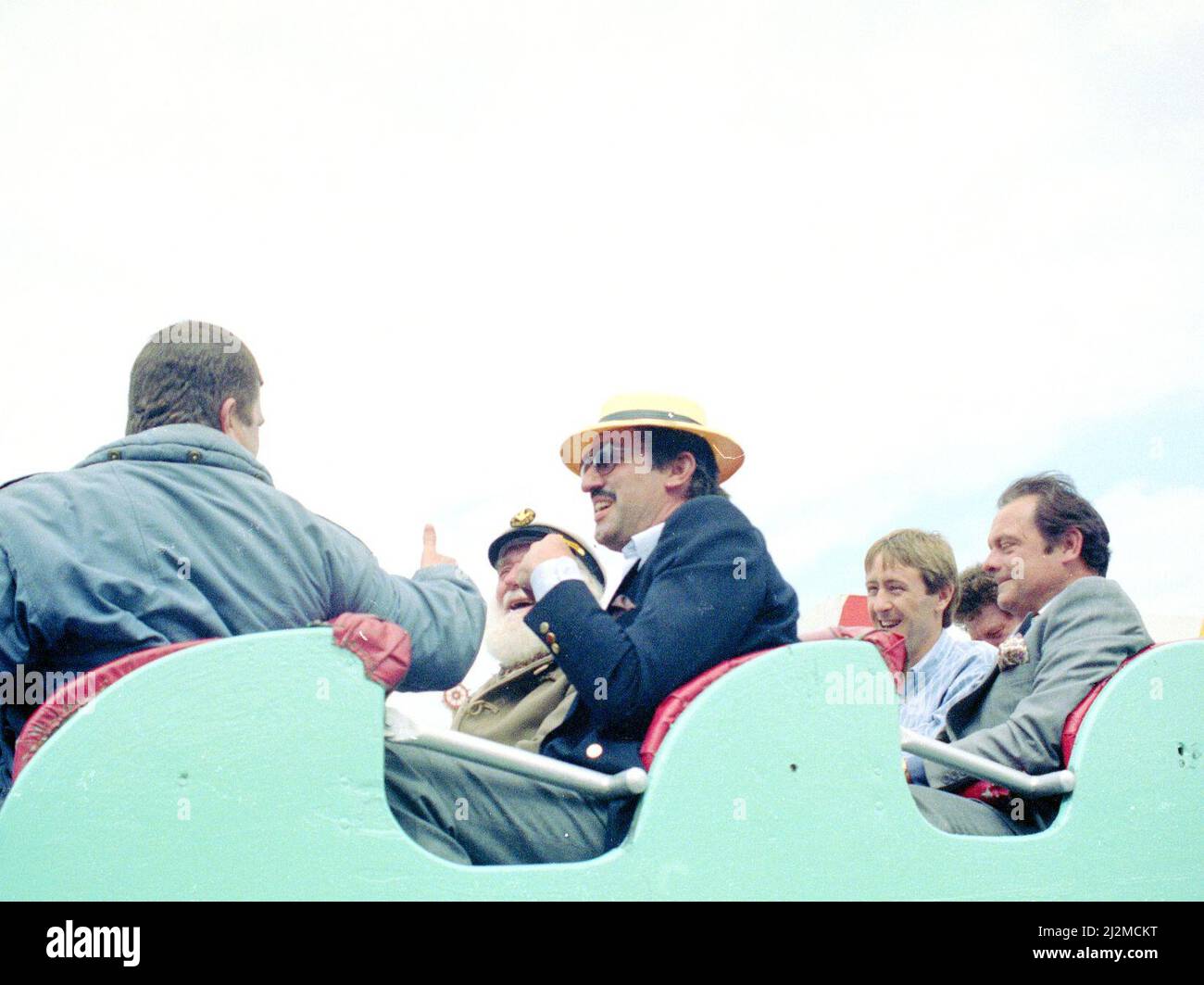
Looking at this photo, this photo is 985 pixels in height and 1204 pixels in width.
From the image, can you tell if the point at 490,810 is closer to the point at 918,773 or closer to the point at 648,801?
the point at 648,801

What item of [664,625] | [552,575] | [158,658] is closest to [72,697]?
[158,658]

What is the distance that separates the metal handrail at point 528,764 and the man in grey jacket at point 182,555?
1.11ft

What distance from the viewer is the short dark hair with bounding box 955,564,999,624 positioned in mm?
5391

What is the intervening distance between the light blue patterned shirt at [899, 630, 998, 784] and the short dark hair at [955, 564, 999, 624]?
80 centimetres

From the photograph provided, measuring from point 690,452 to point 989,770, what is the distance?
1026 mm

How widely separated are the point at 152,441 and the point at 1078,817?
2.12 m

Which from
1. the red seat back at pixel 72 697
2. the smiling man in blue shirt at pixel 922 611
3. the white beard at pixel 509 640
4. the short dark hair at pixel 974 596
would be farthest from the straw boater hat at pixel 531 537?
the short dark hair at pixel 974 596

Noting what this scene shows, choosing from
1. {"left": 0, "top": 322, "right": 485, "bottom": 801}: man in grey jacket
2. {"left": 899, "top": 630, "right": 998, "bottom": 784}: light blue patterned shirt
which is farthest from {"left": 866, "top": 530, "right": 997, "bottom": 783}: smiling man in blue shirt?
{"left": 0, "top": 322, "right": 485, "bottom": 801}: man in grey jacket

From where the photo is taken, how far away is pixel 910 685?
4434mm

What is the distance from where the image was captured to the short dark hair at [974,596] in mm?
5391

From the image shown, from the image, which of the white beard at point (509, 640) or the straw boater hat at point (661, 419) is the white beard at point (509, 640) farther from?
the straw boater hat at point (661, 419)

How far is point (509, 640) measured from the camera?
3.79 m

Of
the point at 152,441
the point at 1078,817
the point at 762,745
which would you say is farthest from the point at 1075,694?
the point at 152,441
